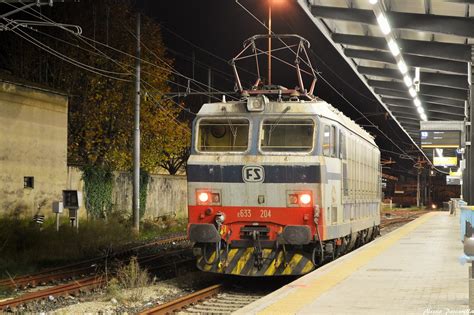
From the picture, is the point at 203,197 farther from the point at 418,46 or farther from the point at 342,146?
the point at 418,46

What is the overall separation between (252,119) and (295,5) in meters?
3.18

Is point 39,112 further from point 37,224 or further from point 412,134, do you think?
point 412,134

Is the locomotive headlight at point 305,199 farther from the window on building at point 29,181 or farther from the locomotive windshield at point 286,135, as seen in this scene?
the window on building at point 29,181

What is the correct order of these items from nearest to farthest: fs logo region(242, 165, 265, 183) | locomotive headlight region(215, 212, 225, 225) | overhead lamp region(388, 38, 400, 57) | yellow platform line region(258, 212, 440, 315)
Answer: yellow platform line region(258, 212, 440, 315), locomotive headlight region(215, 212, 225, 225), fs logo region(242, 165, 265, 183), overhead lamp region(388, 38, 400, 57)

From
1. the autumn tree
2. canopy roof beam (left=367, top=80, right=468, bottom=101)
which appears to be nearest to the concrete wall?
the autumn tree

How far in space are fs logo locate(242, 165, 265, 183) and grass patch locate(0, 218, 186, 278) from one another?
5.97 metres

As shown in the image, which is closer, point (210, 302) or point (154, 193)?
point (210, 302)

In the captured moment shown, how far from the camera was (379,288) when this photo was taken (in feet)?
34.5

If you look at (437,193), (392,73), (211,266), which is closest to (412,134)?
(392,73)

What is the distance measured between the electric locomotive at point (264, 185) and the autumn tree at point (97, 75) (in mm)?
16880

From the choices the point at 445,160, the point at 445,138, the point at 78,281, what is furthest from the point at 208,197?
the point at 445,160

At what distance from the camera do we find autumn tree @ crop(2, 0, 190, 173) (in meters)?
31.3

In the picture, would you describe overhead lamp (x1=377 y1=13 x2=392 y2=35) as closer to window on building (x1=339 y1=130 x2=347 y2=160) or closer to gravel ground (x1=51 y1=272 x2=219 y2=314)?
window on building (x1=339 y1=130 x2=347 y2=160)

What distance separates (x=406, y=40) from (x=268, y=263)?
26.9 feet
